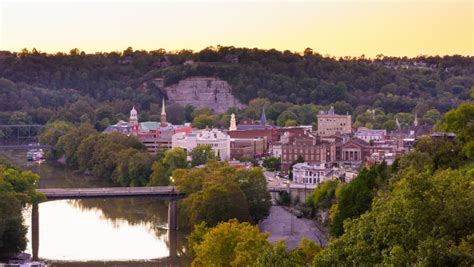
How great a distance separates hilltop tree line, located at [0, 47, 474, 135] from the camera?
3255 inches

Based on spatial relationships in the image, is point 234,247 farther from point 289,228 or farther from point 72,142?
point 72,142

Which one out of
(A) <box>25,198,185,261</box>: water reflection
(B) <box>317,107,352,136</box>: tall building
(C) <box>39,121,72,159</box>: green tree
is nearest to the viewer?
(A) <box>25,198,185,261</box>: water reflection

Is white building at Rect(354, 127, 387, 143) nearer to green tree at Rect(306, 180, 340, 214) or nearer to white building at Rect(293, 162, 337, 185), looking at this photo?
white building at Rect(293, 162, 337, 185)

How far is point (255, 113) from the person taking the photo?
A: 83062 mm

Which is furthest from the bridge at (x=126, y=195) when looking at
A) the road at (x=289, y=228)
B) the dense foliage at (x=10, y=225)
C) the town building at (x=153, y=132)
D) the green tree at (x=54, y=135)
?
the green tree at (x=54, y=135)

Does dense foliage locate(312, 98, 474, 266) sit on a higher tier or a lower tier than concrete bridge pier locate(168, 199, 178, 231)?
higher

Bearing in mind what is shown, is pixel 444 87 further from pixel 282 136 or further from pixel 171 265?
pixel 171 265

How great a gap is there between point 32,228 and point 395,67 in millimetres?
Result: 90611

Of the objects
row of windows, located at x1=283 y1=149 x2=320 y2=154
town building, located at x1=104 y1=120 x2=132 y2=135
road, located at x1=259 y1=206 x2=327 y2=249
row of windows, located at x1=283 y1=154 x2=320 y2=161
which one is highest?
town building, located at x1=104 y1=120 x2=132 y2=135

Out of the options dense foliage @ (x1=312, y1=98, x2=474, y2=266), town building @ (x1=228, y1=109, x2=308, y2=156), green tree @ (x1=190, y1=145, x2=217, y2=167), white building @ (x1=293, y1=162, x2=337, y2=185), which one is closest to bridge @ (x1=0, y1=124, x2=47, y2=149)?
town building @ (x1=228, y1=109, x2=308, y2=156)

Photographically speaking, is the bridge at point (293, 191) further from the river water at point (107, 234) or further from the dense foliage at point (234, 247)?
the dense foliage at point (234, 247)

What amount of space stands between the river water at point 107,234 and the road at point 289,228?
2.74 m

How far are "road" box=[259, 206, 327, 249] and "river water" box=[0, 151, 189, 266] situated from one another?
8.99 ft

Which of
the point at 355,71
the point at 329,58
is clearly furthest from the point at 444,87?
the point at 329,58
